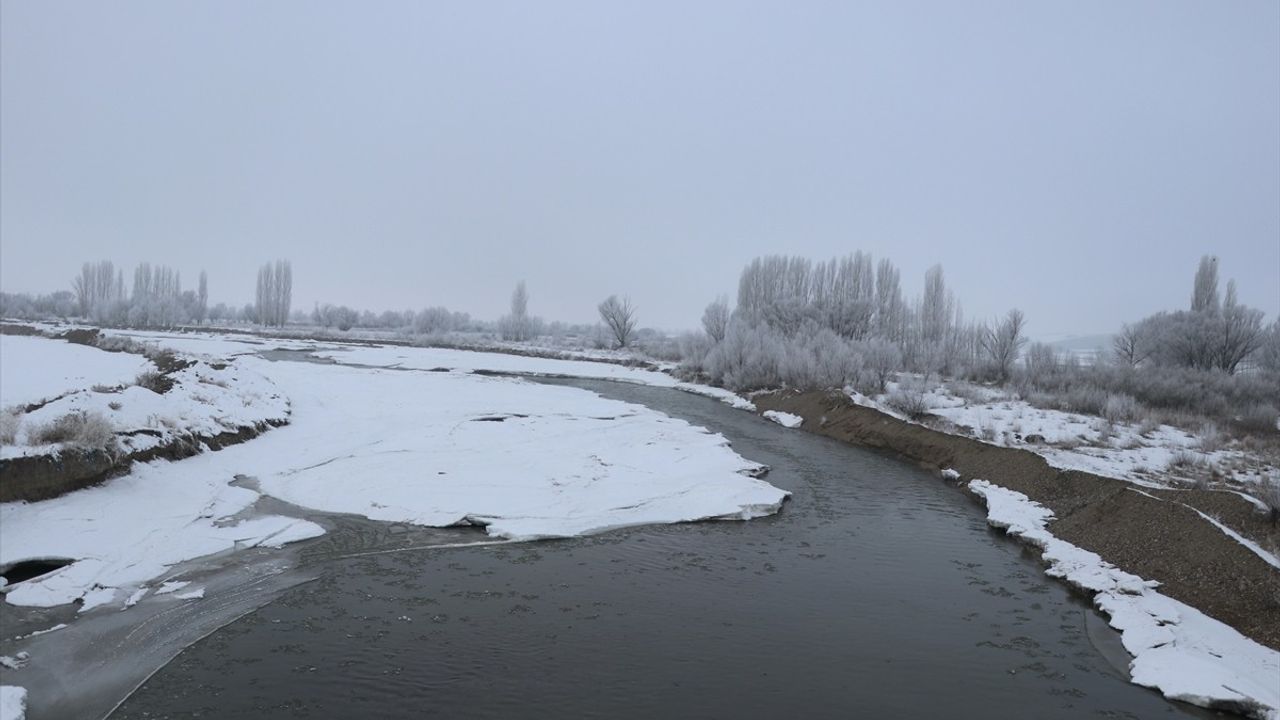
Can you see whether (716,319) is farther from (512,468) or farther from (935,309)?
(512,468)

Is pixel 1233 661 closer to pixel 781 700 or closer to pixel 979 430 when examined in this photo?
pixel 781 700

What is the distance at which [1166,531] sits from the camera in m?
8.69

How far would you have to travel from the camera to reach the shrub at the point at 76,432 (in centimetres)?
855

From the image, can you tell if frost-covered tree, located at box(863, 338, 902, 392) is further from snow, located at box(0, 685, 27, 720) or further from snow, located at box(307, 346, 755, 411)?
snow, located at box(0, 685, 27, 720)

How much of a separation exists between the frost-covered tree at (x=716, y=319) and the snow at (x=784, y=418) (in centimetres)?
2142

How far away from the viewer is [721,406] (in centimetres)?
2661

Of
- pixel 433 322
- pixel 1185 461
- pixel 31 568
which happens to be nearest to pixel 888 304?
pixel 1185 461

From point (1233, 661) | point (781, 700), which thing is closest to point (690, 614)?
point (781, 700)

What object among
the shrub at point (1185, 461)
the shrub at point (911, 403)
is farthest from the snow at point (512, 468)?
the shrub at point (1185, 461)

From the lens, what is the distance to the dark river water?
524cm

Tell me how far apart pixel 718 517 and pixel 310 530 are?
5.83m

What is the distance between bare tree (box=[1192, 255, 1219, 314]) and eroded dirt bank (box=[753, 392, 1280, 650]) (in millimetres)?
28435

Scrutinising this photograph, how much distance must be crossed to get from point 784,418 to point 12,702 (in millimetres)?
20586

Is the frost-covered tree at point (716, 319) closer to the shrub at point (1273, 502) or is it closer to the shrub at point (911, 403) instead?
the shrub at point (911, 403)
